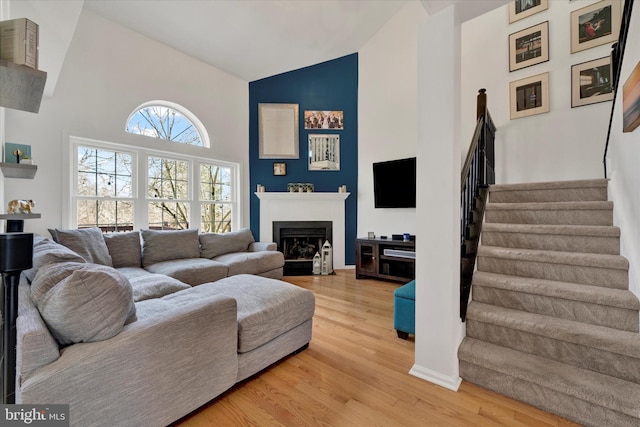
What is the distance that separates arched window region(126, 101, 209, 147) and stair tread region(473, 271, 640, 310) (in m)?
4.36

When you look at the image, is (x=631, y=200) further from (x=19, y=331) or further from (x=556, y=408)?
(x=19, y=331)

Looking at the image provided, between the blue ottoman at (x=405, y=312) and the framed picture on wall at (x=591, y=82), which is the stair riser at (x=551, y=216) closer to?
the blue ottoman at (x=405, y=312)

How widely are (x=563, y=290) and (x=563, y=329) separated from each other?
0.26 metres

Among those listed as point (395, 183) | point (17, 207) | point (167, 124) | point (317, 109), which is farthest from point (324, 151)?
point (17, 207)

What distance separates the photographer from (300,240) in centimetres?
502

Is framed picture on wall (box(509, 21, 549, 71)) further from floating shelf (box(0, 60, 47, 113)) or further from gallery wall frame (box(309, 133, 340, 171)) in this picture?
floating shelf (box(0, 60, 47, 113))

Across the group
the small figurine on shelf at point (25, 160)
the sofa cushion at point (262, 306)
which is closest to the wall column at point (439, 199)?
the sofa cushion at point (262, 306)

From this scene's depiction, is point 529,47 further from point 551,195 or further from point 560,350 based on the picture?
point 560,350

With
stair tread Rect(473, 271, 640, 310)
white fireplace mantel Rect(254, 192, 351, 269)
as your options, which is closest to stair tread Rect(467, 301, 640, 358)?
stair tread Rect(473, 271, 640, 310)

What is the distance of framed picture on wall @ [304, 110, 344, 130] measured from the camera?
5000 millimetres

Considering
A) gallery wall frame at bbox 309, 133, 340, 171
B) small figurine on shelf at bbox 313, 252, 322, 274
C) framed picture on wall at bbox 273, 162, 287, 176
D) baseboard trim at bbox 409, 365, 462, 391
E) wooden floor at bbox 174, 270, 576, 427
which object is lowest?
wooden floor at bbox 174, 270, 576, 427

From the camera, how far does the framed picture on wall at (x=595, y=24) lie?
299cm

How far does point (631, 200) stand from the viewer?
5.59ft

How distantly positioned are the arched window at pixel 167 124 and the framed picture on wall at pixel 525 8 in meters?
4.72
